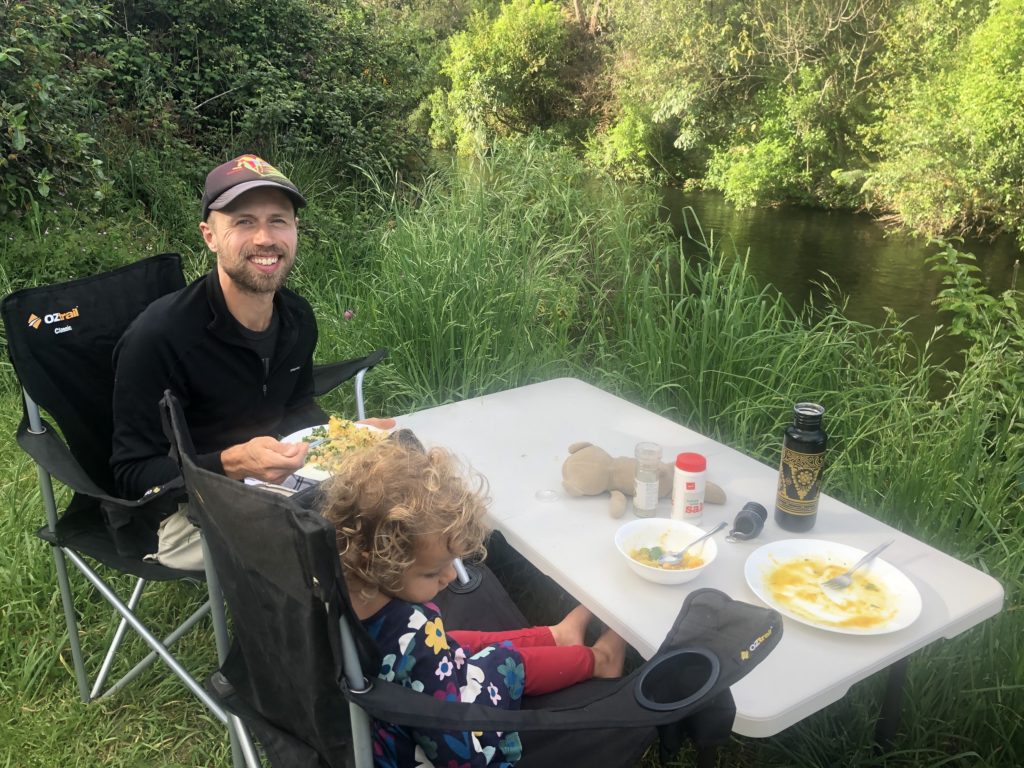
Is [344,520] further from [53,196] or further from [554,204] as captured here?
[53,196]

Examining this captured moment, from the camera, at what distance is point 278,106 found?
6277 mm

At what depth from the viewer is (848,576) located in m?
1.26

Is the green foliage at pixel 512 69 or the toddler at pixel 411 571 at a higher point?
the green foliage at pixel 512 69

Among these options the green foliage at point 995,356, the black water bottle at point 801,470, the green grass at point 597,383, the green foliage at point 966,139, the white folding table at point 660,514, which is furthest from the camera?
the green foliage at point 966,139

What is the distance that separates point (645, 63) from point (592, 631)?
16.0 metres

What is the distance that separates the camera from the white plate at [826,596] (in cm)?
114

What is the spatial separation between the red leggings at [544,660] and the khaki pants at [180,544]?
668 mm

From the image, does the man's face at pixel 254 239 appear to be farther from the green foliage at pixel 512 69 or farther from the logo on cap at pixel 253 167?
the green foliage at pixel 512 69

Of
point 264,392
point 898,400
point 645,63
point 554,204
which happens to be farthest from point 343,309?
point 645,63

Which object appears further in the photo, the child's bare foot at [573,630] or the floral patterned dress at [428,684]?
the child's bare foot at [573,630]

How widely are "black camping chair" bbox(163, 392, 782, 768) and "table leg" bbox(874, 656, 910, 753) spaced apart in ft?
2.43

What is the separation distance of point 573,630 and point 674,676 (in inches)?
19.9

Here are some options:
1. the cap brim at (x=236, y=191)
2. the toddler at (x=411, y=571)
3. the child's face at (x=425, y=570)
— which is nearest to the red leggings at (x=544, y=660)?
the toddler at (x=411, y=571)

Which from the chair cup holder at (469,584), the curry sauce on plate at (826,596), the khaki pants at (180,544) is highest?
the curry sauce on plate at (826,596)
